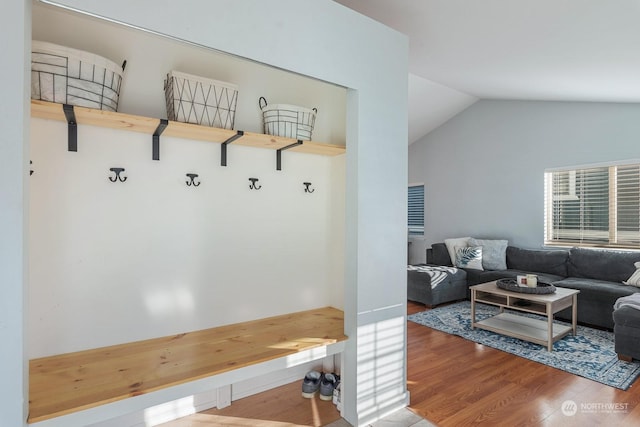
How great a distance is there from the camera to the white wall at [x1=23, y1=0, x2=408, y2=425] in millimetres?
1626

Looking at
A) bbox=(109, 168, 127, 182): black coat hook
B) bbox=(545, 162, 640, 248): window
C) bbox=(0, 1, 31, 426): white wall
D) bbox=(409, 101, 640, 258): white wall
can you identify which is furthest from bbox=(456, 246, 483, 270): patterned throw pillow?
bbox=(0, 1, 31, 426): white wall

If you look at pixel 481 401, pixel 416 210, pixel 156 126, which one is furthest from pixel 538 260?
pixel 156 126

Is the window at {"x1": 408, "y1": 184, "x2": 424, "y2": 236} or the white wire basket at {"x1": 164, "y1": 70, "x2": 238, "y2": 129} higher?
the white wire basket at {"x1": 164, "y1": 70, "x2": 238, "y2": 129}

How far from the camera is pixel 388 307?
200cm

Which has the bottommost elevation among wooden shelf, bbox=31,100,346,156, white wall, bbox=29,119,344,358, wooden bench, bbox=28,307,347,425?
wooden bench, bbox=28,307,347,425

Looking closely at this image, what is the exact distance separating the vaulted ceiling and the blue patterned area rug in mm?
2443

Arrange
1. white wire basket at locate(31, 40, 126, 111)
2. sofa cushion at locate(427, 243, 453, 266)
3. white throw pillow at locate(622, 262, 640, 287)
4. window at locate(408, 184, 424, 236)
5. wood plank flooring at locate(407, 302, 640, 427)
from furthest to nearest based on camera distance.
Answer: window at locate(408, 184, 424, 236) < sofa cushion at locate(427, 243, 453, 266) < white throw pillow at locate(622, 262, 640, 287) < wood plank flooring at locate(407, 302, 640, 427) < white wire basket at locate(31, 40, 126, 111)

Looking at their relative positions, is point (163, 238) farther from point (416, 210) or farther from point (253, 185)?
point (416, 210)

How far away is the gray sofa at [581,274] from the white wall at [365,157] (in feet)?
8.23

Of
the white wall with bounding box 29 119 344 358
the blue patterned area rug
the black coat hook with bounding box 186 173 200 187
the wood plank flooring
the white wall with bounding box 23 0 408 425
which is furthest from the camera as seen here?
the blue patterned area rug

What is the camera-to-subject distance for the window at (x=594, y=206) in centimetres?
422

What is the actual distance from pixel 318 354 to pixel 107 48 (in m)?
1.90

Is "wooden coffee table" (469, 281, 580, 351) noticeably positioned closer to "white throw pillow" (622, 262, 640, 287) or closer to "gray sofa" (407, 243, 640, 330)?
"gray sofa" (407, 243, 640, 330)

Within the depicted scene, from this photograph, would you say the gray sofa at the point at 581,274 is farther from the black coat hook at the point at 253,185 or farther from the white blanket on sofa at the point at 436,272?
the black coat hook at the point at 253,185
